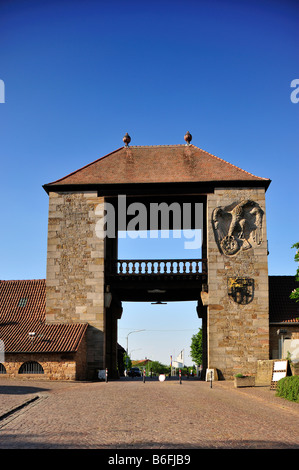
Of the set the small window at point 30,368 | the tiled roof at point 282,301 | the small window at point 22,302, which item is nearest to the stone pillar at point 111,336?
the small window at point 22,302

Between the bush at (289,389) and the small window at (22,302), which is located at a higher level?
the small window at (22,302)

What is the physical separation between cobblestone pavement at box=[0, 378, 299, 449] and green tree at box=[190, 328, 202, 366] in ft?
182

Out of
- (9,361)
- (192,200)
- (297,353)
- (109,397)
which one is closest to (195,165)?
(192,200)

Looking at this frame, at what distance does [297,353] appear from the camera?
3003cm

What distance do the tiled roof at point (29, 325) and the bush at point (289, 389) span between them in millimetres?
11807

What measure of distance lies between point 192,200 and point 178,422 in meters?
22.5

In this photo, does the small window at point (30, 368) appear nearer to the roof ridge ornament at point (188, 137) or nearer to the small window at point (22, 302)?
the small window at point (22, 302)

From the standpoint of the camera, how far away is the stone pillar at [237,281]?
3038 centimetres

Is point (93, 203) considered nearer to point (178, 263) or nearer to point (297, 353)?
point (178, 263)

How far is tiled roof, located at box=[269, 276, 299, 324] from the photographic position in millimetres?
31781

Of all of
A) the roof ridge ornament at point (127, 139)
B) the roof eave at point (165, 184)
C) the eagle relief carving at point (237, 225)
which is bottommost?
the eagle relief carving at point (237, 225)

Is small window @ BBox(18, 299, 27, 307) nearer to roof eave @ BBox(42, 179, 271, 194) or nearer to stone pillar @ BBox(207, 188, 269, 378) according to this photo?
roof eave @ BBox(42, 179, 271, 194)

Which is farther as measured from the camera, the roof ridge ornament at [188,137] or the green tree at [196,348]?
the green tree at [196,348]

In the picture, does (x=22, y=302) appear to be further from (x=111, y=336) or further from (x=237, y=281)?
(x=237, y=281)
